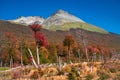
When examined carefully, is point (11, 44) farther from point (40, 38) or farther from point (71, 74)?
point (71, 74)

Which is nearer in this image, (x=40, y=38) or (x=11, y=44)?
(x=40, y=38)

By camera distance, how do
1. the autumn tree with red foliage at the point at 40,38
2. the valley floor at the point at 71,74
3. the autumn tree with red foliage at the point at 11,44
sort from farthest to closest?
the autumn tree with red foliage at the point at 11,44
the autumn tree with red foliage at the point at 40,38
the valley floor at the point at 71,74

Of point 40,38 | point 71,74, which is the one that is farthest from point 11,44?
point 71,74

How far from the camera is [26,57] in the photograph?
87.2 meters

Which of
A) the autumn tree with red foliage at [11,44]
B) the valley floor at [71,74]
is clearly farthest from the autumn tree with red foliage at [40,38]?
the autumn tree with red foliage at [11,44]

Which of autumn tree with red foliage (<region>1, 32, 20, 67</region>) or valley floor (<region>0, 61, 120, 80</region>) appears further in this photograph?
autumn tree with red foliage (<region>1, 32, 20, 67</region>)

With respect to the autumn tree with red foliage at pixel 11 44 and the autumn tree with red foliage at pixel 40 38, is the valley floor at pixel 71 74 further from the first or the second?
the autumn tree with red foliage at pixel 11 44

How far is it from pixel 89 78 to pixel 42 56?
65102 mm

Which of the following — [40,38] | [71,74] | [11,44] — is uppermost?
[11,44]

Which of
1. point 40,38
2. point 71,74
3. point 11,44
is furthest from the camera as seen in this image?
point 11,44

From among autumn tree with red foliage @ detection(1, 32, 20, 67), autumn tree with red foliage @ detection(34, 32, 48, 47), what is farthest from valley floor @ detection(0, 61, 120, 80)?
autumn tree with red foliage @ detection(1, 32, 20, 67)

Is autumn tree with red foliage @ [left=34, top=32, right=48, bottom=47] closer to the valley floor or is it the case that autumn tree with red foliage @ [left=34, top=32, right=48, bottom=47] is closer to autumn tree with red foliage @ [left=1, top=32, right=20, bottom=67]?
the valley floor

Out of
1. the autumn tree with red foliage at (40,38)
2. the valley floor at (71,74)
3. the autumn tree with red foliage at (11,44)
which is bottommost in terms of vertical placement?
the valley floor at (71,74)

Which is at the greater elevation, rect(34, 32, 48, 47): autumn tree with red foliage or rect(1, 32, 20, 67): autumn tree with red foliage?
rect(1, 32, 20, 67): autumn tree with red foliage
